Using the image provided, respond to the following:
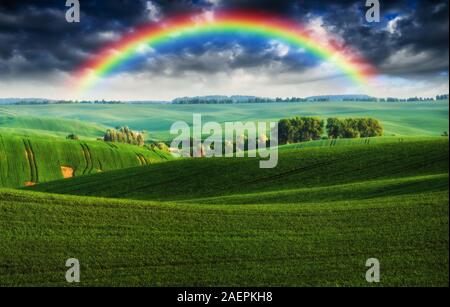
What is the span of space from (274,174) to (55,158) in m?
43.3

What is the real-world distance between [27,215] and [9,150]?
5412cm

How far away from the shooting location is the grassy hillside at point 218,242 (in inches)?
652

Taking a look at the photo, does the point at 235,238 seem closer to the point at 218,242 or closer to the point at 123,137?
the point at 218,242

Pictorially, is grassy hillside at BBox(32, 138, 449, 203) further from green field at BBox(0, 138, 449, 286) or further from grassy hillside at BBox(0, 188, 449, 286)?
grassy hillside at BBox(0, 188, 449, 286)

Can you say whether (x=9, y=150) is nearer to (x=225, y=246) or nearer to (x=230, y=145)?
(x=230, y=145)

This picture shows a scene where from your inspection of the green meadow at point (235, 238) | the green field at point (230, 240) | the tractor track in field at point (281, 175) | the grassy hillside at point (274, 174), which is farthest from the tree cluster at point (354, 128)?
the green field at point (230, 240)

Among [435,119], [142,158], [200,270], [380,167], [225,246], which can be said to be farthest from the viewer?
[435,119]

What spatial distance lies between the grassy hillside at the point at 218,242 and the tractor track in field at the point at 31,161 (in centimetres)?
4419

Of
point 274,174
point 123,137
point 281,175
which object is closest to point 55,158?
point 274,174

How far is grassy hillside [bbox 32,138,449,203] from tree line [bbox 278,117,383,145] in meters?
58.1

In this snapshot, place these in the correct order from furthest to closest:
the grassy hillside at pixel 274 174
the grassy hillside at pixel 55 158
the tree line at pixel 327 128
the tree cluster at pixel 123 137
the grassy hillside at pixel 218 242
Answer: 1. the tree cluster at pixel 123 137
2. the tree line at pixel 327 128
3. the grassy hillside at pixel 55 158
4. the grassy hillside at pixel 274 174
5. the grassy hillside at pixel 218 242

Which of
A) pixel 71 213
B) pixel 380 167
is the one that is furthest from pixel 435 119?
pixel 71 213

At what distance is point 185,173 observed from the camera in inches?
1802

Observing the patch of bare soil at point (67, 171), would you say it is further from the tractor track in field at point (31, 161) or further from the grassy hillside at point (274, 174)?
the grassy hillside at point (274, 174)
